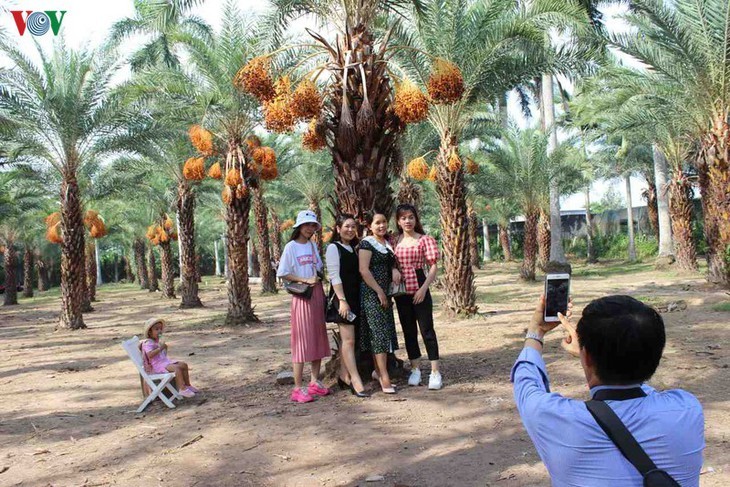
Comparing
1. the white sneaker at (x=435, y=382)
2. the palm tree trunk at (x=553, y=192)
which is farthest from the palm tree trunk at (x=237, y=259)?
the palm tree trunk at (x=553, y=192)

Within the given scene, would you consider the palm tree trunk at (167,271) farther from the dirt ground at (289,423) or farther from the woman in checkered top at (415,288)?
the woman in checkered top at (415,288)

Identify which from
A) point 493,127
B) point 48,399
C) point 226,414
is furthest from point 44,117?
point 493,127

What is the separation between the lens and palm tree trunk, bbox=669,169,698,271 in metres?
20.0

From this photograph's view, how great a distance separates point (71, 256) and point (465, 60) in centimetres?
1086

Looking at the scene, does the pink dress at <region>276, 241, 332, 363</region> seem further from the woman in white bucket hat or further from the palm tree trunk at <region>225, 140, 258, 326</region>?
the palm tree trunk at <region>225, 140, 258, 326</region>

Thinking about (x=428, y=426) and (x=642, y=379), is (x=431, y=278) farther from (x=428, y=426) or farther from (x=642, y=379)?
(x=642, y=379)

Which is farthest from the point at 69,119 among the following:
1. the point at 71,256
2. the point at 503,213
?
the point at 503,213

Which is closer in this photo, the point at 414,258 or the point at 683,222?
the point at 414,258

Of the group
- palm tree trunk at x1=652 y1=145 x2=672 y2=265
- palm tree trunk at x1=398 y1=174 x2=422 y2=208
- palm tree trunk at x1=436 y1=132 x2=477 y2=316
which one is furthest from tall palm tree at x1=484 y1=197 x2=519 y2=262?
palm tree trunk at x1=436 y1=132 x2=477 y2=316

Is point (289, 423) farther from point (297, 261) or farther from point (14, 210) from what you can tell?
point (14, 210)

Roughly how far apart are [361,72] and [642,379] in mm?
5706

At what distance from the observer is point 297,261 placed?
20.4ft

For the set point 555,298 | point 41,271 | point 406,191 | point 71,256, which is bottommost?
point 555,298

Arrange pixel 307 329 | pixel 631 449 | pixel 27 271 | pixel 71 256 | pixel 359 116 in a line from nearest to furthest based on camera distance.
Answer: pixel 631 449 < pixel 307 329 < pixel 359 116 < pixel 71 256 < pixel 27 271
